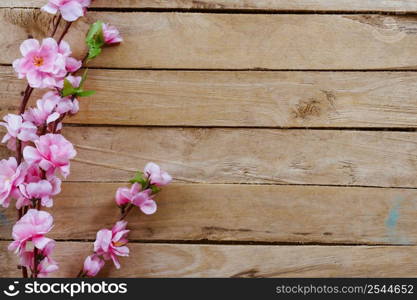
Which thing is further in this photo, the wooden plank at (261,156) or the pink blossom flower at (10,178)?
the wooden plank at (261,156)

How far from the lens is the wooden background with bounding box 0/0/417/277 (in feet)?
3.92

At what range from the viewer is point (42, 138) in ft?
3.45

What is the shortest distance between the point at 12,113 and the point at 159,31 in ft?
1.24

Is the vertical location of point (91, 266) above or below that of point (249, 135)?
below

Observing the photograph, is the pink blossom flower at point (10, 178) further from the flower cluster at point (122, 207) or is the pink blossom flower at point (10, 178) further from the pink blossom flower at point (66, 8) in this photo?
the pink blossom flower at point (66, 8)

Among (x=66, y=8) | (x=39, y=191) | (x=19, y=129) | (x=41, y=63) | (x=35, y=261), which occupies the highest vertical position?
(x=66, y=8)

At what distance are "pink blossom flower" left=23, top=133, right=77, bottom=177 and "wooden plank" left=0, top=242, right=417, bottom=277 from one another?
0.75 ft

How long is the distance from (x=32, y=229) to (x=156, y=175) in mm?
274

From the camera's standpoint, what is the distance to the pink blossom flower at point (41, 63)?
3.60ft

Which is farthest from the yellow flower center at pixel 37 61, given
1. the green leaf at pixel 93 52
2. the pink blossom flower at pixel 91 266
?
the pink blossom flower at pixel 91 266

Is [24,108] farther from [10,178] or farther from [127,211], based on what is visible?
[127,211]

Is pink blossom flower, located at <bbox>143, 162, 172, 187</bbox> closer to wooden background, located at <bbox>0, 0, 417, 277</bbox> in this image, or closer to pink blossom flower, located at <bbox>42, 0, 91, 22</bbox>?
wooden background, located at <bbox>0, 0, 417, 277</bbox>

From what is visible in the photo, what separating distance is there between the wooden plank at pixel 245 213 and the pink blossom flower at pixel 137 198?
5cm

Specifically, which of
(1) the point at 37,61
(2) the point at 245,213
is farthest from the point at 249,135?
(1) the point at 37,61
